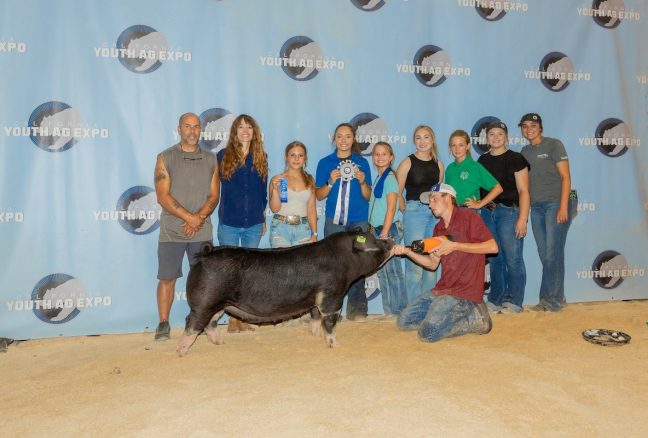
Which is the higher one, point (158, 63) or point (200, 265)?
point (158, 63)

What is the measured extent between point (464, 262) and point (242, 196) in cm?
189

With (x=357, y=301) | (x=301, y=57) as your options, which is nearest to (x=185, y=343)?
(x=357, y=301)

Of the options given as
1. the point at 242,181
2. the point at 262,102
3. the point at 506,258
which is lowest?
the point at 506,258

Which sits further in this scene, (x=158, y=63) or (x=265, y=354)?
(x=158, y=63)

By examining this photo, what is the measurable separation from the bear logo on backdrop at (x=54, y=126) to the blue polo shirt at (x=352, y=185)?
2.15 m

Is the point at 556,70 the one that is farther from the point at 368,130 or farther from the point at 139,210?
the point at 139,210

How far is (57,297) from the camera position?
177 inches

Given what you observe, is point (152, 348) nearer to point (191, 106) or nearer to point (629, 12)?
point (191, 106)

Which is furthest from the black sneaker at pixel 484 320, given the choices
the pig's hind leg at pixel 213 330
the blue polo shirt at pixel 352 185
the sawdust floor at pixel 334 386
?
the pig's hind leg at pixel 213 330

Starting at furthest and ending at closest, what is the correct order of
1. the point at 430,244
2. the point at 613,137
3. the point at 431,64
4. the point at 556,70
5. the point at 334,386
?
the point at 613,137
the point at 556,70
the point at 431,64
the point at 430,244
the point at 334,386

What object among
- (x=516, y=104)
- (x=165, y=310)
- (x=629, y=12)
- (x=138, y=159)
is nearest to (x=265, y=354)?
(x=165, y=310)

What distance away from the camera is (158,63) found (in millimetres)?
4652

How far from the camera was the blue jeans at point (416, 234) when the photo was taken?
4656mm

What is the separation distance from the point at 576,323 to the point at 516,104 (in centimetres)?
229
